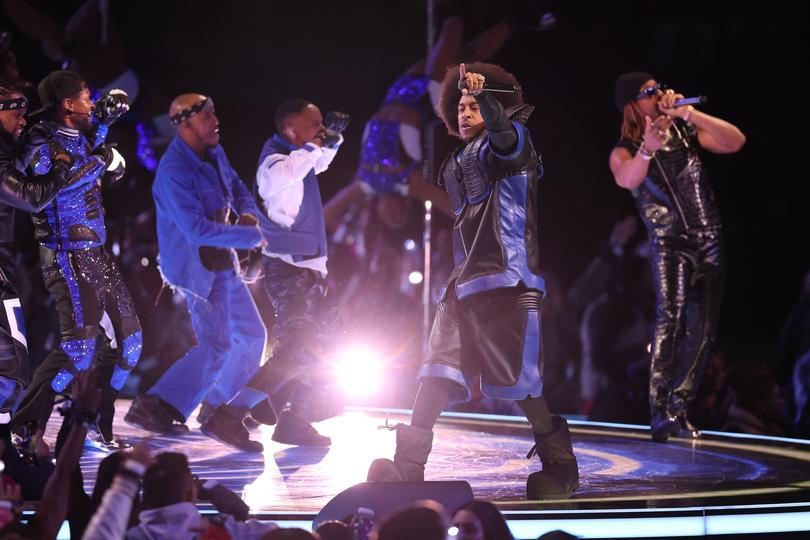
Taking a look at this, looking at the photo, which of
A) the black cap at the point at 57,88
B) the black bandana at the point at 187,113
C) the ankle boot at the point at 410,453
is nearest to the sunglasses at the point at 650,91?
the black bandana at the point at 187,113

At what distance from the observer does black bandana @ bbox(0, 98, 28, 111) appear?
5125mm

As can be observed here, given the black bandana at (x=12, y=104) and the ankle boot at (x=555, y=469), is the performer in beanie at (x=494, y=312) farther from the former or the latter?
the black bandana at (x=12, y=104)

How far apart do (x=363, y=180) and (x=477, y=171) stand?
5.56 m

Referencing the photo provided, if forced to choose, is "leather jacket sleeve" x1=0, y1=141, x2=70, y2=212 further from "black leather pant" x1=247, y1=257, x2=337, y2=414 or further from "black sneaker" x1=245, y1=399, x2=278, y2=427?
"black sneaker" x1=245, y1=399, x2=278, y2=427

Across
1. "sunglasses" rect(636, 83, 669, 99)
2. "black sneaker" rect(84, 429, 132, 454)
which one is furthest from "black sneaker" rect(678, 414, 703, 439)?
"black sneaker" rect(84, 429, 132, 454)

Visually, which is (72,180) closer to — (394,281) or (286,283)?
(286,283)

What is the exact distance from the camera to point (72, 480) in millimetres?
3734

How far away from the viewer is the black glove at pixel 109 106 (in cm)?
546

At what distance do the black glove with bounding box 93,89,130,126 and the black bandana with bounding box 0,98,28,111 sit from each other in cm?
37

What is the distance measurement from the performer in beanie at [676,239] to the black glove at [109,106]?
9.36 feet

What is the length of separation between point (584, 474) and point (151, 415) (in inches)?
96.2

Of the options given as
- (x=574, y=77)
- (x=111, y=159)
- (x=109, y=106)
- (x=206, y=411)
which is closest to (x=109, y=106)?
(x=109, y=106)

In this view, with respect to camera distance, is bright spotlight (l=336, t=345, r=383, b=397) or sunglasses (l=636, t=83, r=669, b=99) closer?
sunglasses (l=636, t=83, r=669, b=99)

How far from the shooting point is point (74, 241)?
18.2ft
